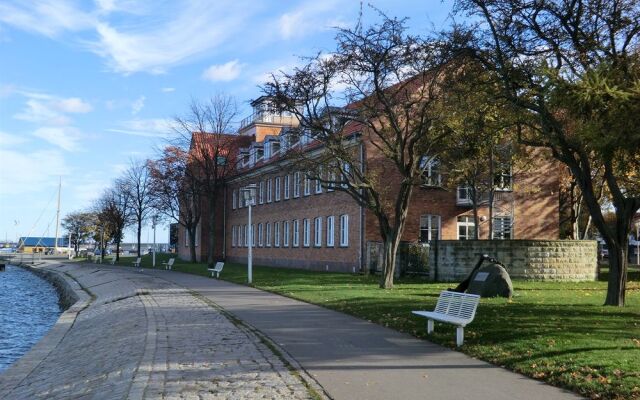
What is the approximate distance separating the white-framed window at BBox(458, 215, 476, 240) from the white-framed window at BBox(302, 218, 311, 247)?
10205mm

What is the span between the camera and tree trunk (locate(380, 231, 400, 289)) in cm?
2316

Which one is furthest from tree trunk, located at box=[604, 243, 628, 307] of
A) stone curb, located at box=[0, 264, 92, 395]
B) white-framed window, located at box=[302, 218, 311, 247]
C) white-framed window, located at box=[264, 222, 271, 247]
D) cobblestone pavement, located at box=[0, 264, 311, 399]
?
white-framed window, located at box=[264, 222, 271, 247]

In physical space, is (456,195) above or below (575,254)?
above

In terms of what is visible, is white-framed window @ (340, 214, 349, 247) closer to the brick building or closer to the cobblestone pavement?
the brick building

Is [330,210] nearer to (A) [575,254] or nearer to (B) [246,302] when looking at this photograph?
(A) [575,254]

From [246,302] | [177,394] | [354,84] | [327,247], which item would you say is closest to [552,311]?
[246,302]

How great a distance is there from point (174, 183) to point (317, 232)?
16.8m

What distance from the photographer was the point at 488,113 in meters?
18.1

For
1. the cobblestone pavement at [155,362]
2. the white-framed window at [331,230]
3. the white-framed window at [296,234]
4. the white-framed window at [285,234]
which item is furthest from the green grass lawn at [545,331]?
the white-framed window at [285,234]

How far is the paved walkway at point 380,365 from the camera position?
7539 millimetres

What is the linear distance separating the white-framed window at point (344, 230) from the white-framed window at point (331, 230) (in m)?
0.92

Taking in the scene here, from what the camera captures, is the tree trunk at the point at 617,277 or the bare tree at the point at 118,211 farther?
the bare tree at the point at 118,211

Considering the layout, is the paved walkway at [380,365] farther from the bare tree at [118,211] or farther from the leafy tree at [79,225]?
the leafy tree at [79,225]

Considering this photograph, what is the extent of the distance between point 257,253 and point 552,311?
4037 cm
